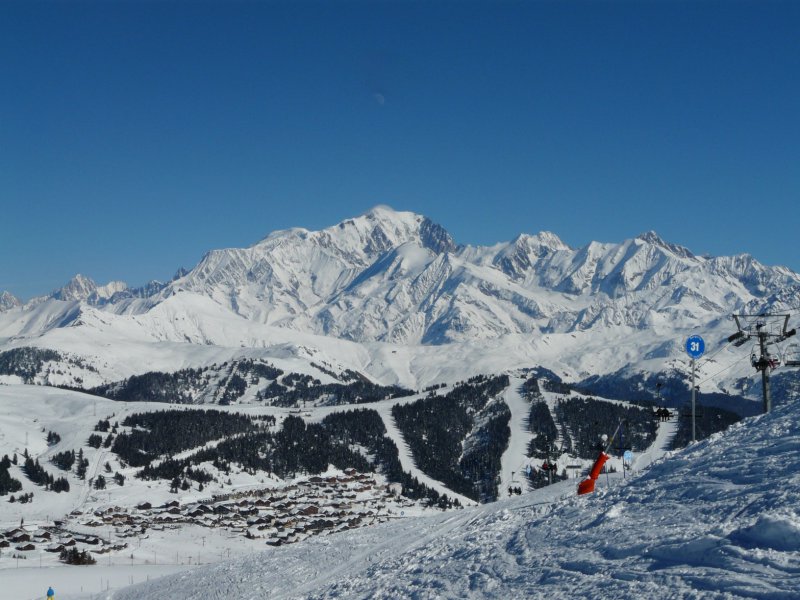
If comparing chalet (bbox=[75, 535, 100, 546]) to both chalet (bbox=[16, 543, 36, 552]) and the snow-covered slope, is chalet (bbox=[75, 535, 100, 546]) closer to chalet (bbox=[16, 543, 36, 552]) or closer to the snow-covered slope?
chalet (bbox=[16, 543, 36, 552])

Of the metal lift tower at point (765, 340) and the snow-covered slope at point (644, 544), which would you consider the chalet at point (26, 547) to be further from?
the metal lift tower at point (765, 340)

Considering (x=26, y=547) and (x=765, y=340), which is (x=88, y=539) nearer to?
(x=26, y=547)

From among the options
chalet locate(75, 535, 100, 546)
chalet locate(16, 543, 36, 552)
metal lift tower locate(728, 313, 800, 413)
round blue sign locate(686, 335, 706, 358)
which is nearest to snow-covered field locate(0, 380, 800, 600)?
round blue sign locate(686, 335, 706, 358)

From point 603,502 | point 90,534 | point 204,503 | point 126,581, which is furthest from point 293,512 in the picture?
point 603,502

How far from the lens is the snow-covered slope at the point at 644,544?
61.4 ft

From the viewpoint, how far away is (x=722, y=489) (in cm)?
2495

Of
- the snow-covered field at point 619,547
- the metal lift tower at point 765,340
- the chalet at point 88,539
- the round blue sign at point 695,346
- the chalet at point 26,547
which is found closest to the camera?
the snow-covered field at point 619,547

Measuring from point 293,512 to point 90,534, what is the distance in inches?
1821

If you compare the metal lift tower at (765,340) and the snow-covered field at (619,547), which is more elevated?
the metal lift tower at (765,340)

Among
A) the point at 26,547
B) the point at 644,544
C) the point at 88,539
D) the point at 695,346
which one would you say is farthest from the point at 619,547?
the point at 88,539

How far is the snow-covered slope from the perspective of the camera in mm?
18719

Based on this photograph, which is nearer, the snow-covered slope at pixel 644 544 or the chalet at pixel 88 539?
the snow-covered slope at pixel 644 544

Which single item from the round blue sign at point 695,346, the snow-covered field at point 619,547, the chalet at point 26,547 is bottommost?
the chalet at point 26,547

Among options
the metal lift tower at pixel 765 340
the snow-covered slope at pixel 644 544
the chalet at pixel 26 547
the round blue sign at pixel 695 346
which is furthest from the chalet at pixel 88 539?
the round blue sign at pixel 695 346
